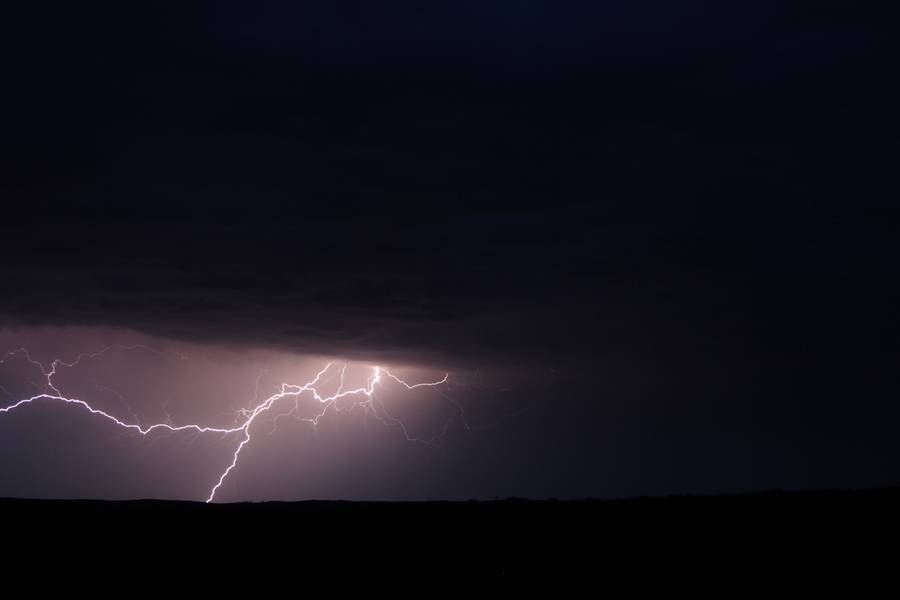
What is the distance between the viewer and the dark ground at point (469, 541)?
8.75 m

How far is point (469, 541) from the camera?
9.97 m

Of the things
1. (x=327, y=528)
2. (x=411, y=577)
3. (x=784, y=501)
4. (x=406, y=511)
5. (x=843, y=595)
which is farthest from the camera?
(x=784, y=501)

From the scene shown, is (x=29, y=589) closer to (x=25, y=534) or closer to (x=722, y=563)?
(x=25, y=534)

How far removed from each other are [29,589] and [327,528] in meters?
3.71

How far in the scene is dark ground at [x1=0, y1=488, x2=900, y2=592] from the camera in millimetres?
8750

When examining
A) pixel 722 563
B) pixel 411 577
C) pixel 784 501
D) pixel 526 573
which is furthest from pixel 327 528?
pixel 784 501

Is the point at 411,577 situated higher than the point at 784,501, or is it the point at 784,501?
the point at 784,501

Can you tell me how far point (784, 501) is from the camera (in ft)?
42.3

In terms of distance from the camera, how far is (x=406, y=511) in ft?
39.0

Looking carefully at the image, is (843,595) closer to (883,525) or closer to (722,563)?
(722,563)

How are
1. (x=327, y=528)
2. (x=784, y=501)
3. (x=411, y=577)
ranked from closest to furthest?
(x=411, y=577) → (x=327, y=528) → (x=784, y=501)

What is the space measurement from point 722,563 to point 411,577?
3.55 metres

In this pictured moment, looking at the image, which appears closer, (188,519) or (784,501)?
(188,519)

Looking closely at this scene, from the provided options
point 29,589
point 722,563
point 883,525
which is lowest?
point 29,589
